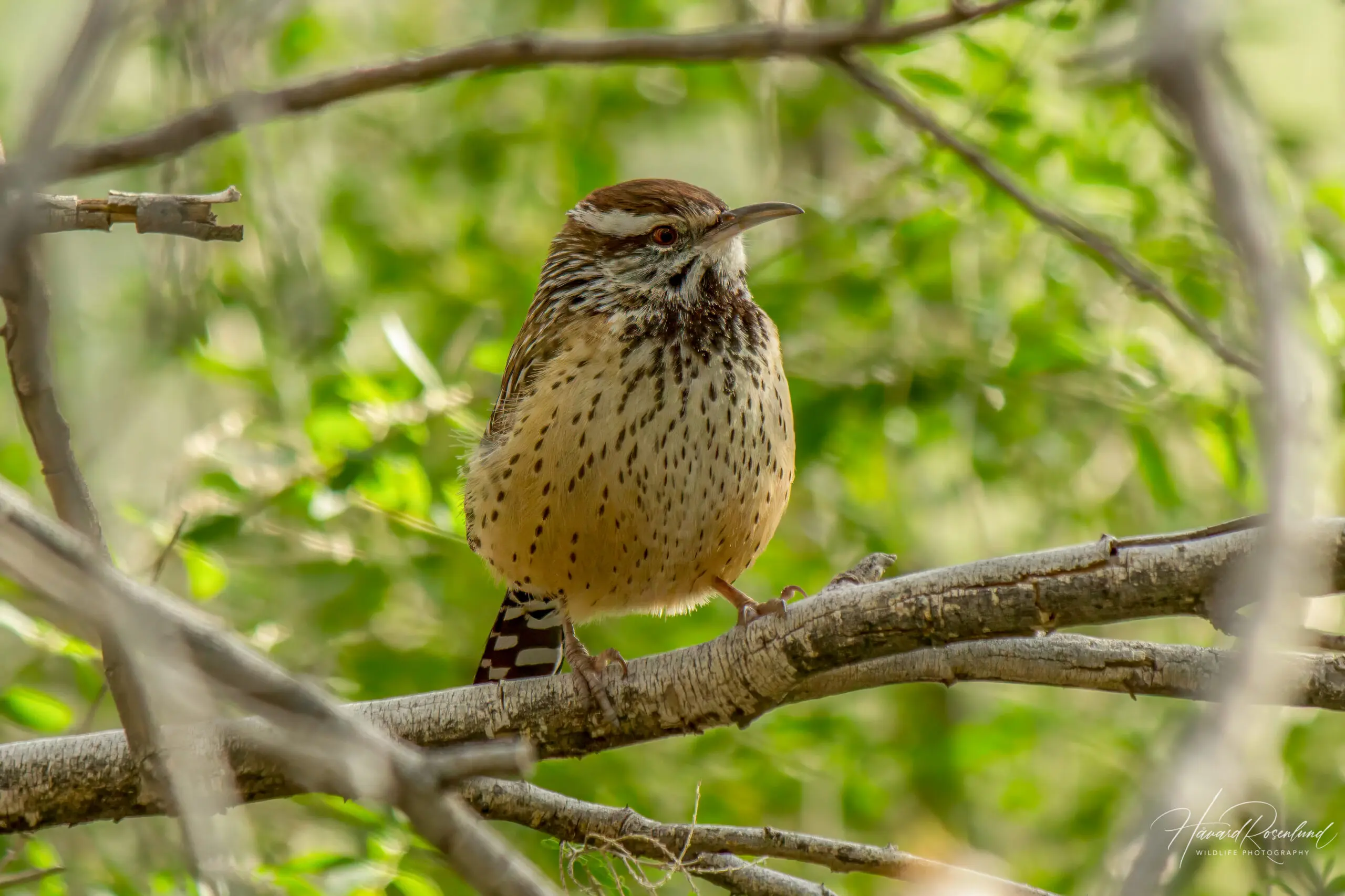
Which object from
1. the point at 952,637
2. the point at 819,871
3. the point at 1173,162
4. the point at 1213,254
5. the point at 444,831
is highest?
the point at 1173,162

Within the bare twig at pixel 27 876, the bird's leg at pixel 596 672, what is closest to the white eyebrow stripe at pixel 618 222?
the bird's leg at pixel 596 672

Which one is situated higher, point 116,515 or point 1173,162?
point 1173,162

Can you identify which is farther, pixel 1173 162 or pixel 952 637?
pixel 1173 162

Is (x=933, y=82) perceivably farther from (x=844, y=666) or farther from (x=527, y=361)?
(x=844, y=666)

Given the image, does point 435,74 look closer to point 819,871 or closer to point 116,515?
point 116,515

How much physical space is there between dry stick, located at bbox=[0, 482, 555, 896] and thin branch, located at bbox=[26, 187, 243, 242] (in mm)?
695

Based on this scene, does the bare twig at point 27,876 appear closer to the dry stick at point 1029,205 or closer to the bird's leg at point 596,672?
the bird's leg at point 596,672

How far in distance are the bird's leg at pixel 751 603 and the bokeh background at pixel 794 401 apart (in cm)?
54

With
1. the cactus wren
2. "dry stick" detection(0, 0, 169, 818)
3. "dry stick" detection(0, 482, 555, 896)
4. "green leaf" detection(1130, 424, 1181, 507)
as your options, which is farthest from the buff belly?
"dry stick" detection(0, 482, 555, 896)

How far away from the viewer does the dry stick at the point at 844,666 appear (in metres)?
2.11

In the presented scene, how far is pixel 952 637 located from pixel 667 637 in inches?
82.5

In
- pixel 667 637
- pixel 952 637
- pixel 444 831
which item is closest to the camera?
pixel 444 831

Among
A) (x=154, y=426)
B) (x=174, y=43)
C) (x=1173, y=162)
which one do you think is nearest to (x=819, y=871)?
(x=1173, y=162)

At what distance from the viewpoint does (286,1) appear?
80.2 inches
